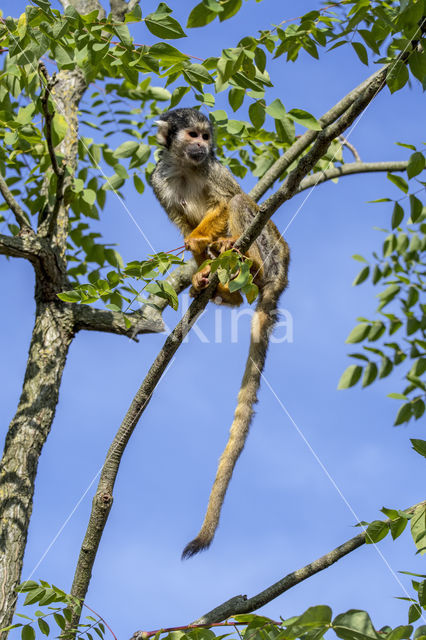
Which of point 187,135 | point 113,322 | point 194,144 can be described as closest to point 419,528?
point 113,322

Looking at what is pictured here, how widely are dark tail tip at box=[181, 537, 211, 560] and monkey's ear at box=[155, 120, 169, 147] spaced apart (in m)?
3.34

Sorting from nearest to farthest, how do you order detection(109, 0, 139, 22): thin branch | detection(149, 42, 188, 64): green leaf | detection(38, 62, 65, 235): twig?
detection(149, 42, 188, 64): green leaf → detection(38, 62, 65, 235): twig → detection(109, 0, 139, 22): thin branch

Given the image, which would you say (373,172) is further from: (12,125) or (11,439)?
(11,439)

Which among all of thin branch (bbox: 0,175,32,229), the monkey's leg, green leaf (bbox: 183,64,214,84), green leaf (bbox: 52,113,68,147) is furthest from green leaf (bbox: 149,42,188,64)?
thin branch (bbox: 0,175,32,229)

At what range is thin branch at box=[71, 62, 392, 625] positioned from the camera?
3.10 metres

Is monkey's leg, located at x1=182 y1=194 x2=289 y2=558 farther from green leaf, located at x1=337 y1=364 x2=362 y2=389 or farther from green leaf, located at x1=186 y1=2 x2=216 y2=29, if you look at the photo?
green leaf, located at x1=186 y1=2 x2=216 y2=29

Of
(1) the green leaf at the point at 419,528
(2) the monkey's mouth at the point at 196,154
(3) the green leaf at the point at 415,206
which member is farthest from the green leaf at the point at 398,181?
(1) the green leaf at the point at 419,528

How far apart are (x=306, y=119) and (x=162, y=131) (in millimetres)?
2507

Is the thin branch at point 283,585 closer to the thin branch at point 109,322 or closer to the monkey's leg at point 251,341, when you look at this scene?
the monkey's leg at point 251,341

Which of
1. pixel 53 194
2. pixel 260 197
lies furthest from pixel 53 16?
pixel 260 197

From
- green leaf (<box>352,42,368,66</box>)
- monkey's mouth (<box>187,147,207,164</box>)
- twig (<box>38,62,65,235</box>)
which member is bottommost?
green leaf (<box>352,42,368,66</box>)

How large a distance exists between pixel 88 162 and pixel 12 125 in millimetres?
1639

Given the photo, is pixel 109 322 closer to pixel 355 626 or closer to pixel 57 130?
pixel 57 130

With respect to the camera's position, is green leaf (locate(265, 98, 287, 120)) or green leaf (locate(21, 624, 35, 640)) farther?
green leaf (locate(265, 98, 287, 120))
